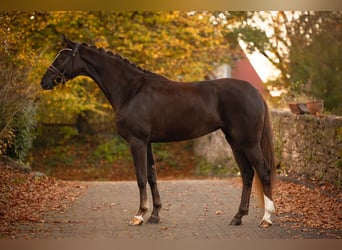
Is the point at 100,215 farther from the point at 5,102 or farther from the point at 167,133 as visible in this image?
the point at 5,102

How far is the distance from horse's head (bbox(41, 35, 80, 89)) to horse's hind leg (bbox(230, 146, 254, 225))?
1636 mm

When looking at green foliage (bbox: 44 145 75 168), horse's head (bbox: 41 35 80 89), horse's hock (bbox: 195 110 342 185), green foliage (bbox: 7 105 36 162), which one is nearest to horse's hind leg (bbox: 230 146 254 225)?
horse's head (bbox: 41 35 80 89)

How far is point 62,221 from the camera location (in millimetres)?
5793

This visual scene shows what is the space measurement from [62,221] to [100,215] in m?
0.40

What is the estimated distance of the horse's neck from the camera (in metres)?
5.57

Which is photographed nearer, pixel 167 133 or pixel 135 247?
pixel 135 247

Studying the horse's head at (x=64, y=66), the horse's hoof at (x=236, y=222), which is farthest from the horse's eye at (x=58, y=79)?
the horse's hoof at (x=236, y=222)

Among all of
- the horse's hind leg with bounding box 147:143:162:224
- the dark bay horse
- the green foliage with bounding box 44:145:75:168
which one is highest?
the dark bay horse

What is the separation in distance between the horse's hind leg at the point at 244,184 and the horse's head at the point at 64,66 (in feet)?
5.37

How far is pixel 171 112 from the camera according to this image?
5500 mm

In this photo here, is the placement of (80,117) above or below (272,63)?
below

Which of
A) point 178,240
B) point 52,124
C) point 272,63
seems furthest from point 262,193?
point 52,124

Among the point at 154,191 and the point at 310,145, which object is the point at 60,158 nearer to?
the point at 310,145

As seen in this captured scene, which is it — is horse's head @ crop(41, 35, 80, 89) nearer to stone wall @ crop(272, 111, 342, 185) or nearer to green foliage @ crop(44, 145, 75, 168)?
stone wall @ crop(272, 111, 342, 185)
